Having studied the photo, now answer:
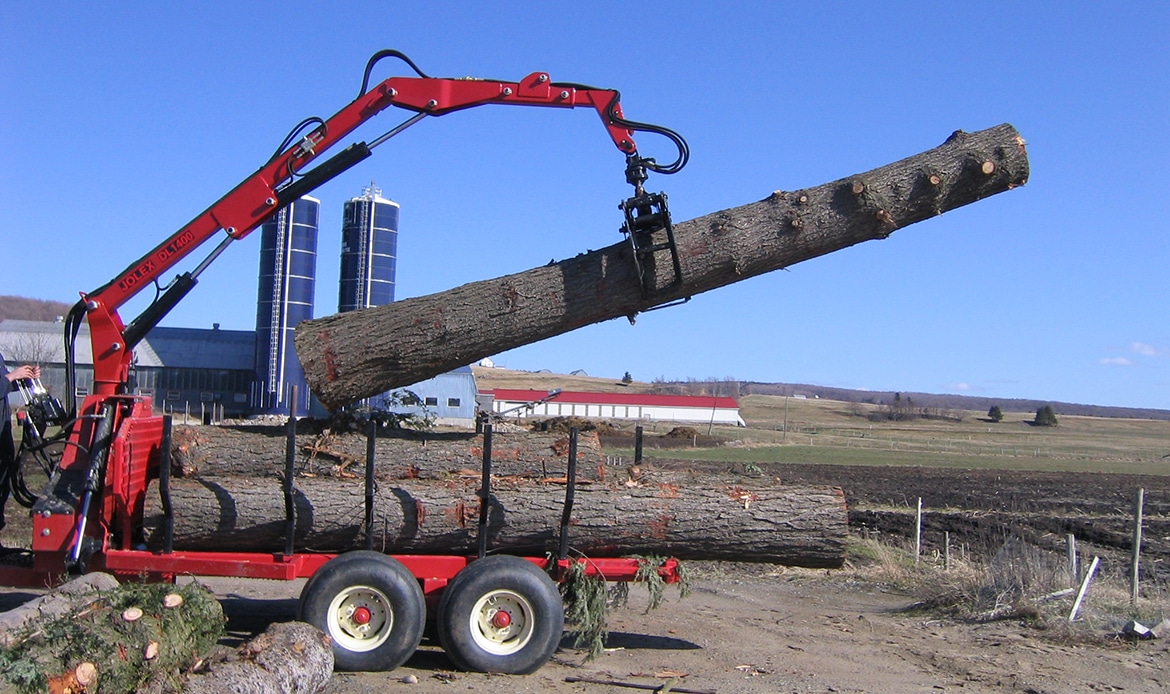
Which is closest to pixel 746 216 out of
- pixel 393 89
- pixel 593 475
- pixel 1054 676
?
pixel 593 475

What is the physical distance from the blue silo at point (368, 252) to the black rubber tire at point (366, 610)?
3505 centimetres

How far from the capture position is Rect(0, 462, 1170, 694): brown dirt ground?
7.46 meters

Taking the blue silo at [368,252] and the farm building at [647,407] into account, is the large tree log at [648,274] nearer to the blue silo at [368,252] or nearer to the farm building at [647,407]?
the blue silo at [368,252]

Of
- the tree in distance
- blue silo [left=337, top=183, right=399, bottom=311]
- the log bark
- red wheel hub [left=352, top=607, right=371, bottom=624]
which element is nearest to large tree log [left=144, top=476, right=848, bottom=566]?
red wheel hub [left=352, top=607, right=371, bottom=624]

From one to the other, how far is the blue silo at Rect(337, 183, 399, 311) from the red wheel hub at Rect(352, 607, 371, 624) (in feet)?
115

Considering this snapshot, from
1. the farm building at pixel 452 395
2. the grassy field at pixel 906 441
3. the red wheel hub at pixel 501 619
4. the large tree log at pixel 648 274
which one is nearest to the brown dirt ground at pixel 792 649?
the red wheel hub at pixel 501 619

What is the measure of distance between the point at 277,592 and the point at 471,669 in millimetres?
3817

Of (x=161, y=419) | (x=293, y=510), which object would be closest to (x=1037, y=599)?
(x=293, y=510)

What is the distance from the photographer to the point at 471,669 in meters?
7.45

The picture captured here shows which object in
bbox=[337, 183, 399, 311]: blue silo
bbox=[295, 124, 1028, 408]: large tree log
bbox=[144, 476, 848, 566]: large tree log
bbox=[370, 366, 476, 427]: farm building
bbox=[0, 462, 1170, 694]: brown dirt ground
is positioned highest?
bbox=[337, 183, 399, 311]: blue silo

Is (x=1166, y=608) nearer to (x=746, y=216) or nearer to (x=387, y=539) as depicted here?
(x=746, y=216)

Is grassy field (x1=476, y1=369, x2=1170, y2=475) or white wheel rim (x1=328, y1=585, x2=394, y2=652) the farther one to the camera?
grassy field (x1=476, y1=369, x2=1170, y2=475)

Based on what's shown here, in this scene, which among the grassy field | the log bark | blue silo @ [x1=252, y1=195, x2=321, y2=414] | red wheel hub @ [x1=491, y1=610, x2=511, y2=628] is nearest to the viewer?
the log bark

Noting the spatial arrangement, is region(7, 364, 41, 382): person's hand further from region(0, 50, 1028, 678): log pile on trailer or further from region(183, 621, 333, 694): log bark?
region(183, 621, 333, 694): log bark
